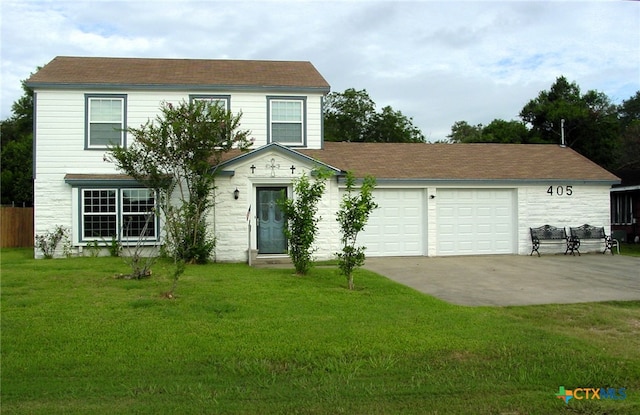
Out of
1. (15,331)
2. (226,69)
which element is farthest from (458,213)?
(15,331)

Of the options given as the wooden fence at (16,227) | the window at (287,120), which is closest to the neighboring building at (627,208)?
the window at (287,120)

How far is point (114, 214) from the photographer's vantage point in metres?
16.7

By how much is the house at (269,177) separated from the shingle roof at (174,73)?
0.19 ft

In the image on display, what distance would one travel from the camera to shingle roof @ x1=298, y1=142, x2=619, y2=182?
1772 cm

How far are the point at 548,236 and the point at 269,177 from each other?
30.9 ft

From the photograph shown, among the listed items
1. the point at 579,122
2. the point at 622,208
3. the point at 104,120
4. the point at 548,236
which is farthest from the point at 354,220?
the point at 579,122

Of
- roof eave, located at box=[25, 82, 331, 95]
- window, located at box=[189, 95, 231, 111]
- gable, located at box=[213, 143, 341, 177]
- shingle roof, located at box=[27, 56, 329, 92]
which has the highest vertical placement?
shingle roof, located at box=[27, 56, 329, 92]

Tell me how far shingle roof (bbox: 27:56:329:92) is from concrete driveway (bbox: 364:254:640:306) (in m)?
6.81

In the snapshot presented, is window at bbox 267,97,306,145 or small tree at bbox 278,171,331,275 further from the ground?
window at bbox 267,97,306,145

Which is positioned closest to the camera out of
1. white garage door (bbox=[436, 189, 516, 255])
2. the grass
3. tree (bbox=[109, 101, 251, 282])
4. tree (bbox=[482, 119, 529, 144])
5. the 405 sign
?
the grass

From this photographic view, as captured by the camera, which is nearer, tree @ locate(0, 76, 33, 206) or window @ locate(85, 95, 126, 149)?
window @ locate(85, 95, 126, 149)

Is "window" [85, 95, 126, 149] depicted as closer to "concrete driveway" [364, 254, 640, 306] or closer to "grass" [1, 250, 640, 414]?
"grass" [1, 250, 640, 414]

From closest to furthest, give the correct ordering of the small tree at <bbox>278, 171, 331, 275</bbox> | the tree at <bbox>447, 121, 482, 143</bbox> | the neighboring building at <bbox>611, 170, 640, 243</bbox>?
1. the small tree at <bbox>278, 171, 331, 275</bbox>
2. the neighboring building at <bbox>611, 170, 640, 243</bbox>
3. the tree at <bbox>447, 121, 482, 143</bbox>

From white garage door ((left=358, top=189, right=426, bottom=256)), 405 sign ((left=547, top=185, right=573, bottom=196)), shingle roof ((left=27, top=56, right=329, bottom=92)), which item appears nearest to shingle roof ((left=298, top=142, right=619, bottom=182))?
405 sign ((left=547, top=185, right=573, bottom=196))
